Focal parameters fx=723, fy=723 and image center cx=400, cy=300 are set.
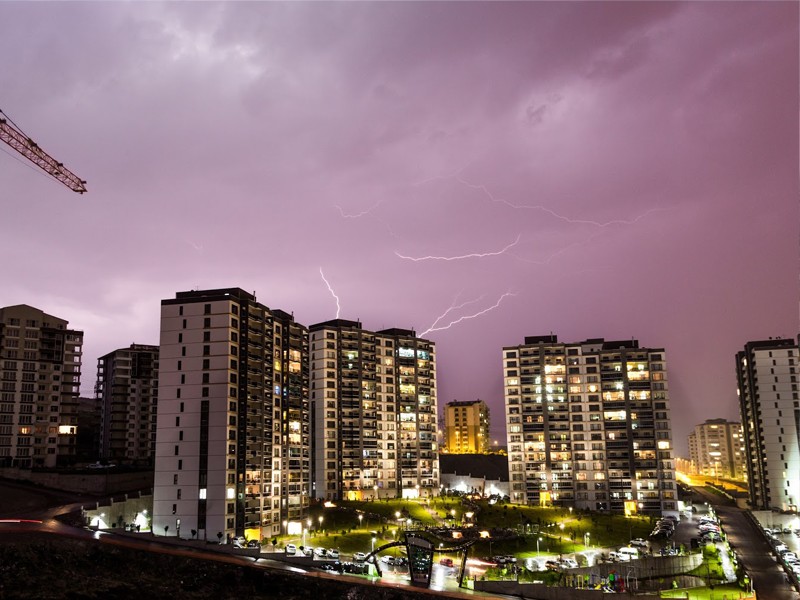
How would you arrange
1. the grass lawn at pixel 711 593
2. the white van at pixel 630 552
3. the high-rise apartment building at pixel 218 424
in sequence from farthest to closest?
the white van at pixel 630 552 < the high-rise apartment building at pixel 218 424 < the grass lawn at pixel 711 593

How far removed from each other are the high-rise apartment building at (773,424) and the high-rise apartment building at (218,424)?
Result: 4276 inches

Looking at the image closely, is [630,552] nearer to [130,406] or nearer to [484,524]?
[484,524]

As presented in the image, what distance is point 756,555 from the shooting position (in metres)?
109

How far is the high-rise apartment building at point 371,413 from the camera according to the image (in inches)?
5876

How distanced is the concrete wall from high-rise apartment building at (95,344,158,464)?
200ft

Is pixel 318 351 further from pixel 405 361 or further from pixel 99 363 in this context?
pixel 99 363

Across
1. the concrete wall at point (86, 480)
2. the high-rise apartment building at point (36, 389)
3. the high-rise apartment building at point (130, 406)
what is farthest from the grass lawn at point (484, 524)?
the high-rise apartment building at point (130, 406)

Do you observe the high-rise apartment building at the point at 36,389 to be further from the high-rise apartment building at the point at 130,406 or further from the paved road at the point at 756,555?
the paved road at the point at 756,555

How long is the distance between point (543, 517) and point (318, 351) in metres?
57.0

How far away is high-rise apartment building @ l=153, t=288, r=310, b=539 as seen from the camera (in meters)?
95.4

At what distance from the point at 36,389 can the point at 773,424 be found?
157049 mm

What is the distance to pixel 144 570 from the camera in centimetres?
7006

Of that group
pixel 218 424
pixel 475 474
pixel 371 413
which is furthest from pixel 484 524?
pixel 475 474

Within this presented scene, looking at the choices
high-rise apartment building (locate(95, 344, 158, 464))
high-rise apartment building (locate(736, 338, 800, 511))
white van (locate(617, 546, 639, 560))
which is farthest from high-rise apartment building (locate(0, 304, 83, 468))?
high-rise apartment building (locate(736, 338, 800, 511))
